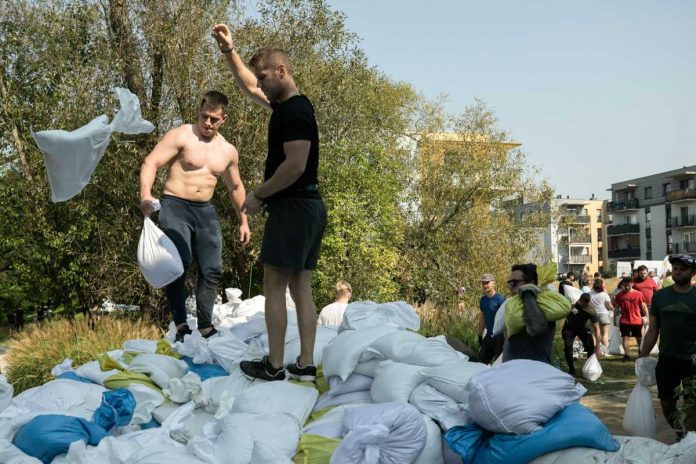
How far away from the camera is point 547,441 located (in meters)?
2.99

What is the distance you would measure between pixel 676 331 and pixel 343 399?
9.23 ft

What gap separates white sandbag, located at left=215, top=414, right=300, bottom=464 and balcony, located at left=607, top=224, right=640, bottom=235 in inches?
3269

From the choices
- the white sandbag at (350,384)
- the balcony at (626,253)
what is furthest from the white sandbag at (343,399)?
the balcony at (626,253)

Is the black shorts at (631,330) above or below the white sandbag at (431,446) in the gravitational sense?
below

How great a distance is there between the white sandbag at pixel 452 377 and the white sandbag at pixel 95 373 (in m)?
1.77

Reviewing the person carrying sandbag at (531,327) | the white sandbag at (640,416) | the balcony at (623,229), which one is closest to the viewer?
the person carrying sandbag at (531,327)

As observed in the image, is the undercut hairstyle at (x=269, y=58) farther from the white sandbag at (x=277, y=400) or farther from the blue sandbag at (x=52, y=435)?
the blue sandbag at (x=52, y=435)

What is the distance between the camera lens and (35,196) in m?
13.3

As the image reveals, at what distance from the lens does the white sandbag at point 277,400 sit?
368cm

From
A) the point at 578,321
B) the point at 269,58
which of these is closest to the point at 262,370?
the point at 269,58

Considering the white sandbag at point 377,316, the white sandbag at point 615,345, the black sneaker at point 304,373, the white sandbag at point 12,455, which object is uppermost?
the white sandbag at point 377,316

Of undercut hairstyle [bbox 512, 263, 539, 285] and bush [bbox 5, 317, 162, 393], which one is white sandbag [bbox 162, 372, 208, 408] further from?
bush [bbox 5, 317, 162, 393]

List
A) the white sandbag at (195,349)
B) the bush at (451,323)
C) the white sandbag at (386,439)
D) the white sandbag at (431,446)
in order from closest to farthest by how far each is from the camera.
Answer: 1. the white sandbag at (386,439)
2. the white sandbag at (431,446)
3. the white sandbag at (195,349)
4. the bush at (451,323)

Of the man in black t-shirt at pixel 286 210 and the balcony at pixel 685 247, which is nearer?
the man in black t-shirt at pixel 286 210
